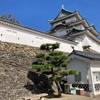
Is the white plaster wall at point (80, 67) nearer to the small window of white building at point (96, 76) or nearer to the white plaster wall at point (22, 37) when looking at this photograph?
the small window of white building at point (96, 76)

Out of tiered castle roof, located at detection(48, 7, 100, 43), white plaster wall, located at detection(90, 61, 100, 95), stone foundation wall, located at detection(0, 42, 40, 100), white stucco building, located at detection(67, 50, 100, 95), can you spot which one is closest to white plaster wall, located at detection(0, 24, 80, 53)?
stone foundation wall, located at detection(0, 42, 40, 100)

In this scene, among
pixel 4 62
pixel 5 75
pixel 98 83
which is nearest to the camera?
pixel 5 75

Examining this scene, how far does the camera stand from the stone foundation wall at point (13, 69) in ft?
30.5

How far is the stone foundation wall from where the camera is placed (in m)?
9.31

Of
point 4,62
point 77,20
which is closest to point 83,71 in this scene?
point 4,62

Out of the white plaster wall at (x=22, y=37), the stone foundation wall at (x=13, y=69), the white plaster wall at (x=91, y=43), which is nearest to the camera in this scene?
the stone foundation wall at (x=13, y=69)

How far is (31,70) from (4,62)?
2.35 metres

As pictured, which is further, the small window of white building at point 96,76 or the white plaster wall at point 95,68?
the small window of white building at point 96,76

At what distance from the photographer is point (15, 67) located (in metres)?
11.2

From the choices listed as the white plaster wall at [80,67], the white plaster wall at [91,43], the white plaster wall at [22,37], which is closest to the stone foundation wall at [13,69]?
the white plaster wall at [22,37]

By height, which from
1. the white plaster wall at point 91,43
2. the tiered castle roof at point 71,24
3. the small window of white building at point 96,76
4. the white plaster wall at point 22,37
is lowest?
the small window of white building at point 96,76

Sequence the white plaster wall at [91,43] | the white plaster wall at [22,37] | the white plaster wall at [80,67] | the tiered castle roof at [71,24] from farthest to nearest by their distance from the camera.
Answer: the tiered castle roof at [71,24], the white plaster wall at [91,43], the white plaster wall at [22,37], the white plaster wall at [80,67]

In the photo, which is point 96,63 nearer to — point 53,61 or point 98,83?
point 98,83

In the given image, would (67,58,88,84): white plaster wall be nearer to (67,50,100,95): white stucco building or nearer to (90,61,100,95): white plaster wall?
(67,50,100,95): white stucco building
